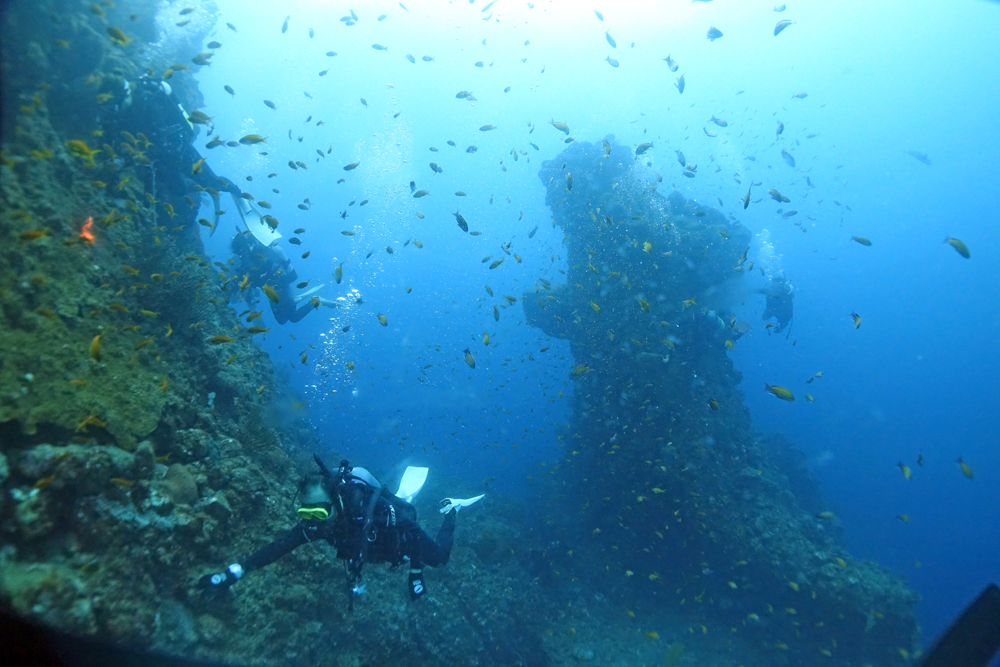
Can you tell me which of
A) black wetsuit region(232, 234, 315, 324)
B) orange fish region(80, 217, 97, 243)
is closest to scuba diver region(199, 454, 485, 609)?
orange fish region(80, 217, 97, 243)

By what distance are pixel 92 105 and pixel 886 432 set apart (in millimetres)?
87198

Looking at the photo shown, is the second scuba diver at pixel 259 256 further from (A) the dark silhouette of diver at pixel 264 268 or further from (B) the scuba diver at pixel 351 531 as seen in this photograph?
(B) the scuba diver at pixel 351 531

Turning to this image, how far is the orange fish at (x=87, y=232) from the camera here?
657 centimetres

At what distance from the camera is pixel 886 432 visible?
6000 centimetres

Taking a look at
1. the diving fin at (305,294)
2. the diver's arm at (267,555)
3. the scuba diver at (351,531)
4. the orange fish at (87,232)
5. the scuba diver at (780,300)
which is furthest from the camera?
the scuba diver at (780,300)

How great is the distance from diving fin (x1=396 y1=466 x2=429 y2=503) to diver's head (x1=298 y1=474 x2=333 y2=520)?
4.04 metres

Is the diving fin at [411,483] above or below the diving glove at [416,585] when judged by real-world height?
below

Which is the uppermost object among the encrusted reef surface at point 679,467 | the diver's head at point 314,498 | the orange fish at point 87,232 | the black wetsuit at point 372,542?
the orange fish at point 87,232

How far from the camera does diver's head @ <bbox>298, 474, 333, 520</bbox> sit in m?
4.63

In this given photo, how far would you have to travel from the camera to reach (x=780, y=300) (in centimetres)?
Answer: 1756

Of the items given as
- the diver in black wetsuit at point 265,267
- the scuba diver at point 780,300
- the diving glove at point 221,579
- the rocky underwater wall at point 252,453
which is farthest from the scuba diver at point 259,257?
the scuba diver at point 780,300

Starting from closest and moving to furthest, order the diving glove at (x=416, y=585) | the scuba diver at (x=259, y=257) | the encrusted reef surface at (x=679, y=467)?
the diving glove at (x=416, y=585)
the encrusted reef surface at (x=679, y=467)
the scuba diver at (x=259, y=257)

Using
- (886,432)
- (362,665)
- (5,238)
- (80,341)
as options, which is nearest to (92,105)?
(5,238)

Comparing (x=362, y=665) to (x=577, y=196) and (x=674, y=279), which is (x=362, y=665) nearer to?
(x=674, y=279)
